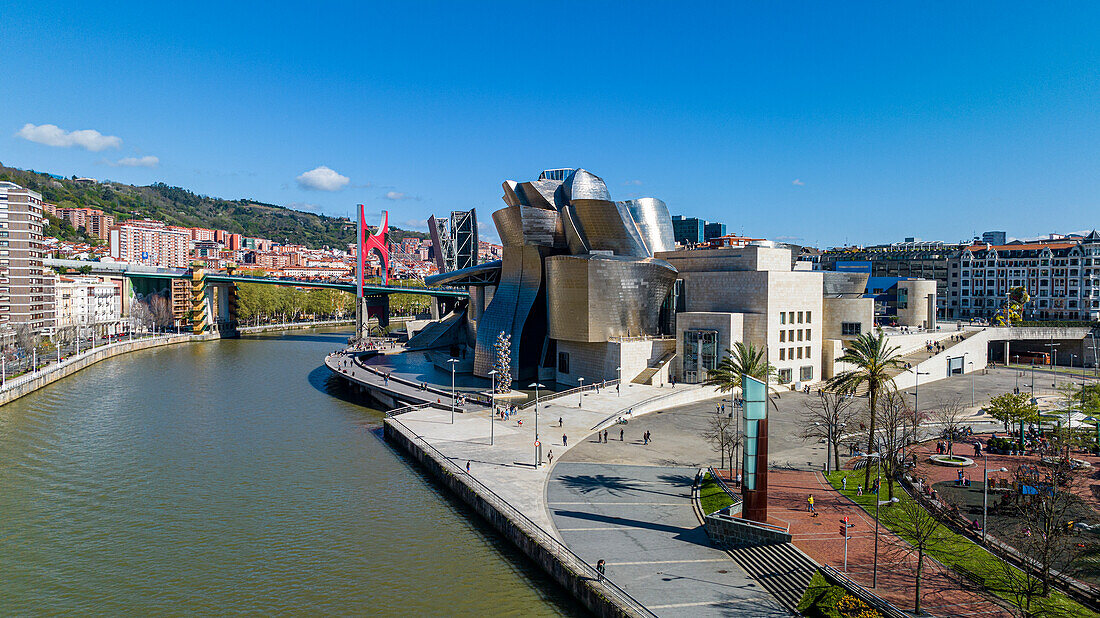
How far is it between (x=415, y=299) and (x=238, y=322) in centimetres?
3855

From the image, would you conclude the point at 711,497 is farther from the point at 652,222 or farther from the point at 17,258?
the point at 17,258

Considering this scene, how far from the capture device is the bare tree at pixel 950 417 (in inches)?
1237

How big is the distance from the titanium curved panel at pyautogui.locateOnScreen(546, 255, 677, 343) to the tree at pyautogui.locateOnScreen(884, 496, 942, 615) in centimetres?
2716

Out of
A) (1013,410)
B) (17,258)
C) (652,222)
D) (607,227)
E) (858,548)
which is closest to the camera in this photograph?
(858,548)

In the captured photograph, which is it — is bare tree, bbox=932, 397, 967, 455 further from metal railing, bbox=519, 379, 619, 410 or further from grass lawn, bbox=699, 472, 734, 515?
metal railing, bbox=519, 379, 619, 410

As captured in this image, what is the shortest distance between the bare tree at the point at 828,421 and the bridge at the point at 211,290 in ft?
209

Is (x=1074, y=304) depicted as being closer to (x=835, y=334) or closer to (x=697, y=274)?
(x=835, y=334)

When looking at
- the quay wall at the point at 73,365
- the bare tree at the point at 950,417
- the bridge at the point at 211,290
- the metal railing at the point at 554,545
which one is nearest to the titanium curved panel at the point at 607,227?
the bare tree at the point at 950,417

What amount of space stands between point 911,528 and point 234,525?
21.7 metres

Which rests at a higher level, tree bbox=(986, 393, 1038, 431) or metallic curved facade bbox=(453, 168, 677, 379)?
metallic curved facade bbox=(453, 168, 677, 379)

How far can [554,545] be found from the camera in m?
19.8

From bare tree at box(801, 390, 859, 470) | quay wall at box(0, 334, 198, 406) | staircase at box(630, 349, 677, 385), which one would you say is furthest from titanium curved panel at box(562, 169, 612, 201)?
quay wall at box(0, 334, 198, 406)

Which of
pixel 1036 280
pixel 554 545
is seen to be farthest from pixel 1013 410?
pixel 1036 280

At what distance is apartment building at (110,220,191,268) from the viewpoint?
166 meters
